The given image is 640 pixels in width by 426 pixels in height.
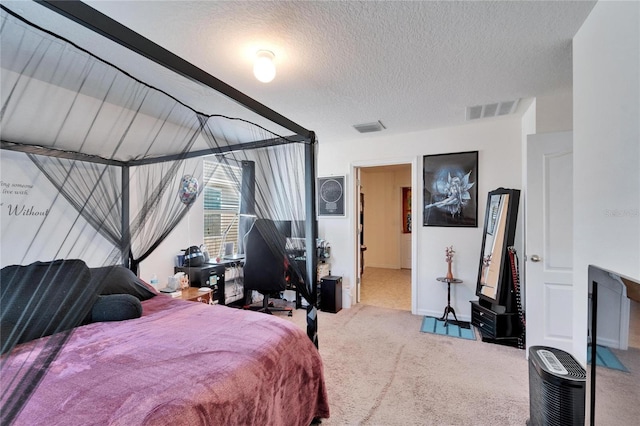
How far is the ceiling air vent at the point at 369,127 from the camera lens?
3.73 m

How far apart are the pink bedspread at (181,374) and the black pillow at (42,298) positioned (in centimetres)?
5

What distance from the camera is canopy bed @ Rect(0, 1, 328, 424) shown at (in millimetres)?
959

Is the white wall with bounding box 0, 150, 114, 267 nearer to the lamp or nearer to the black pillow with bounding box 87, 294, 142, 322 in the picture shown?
the black pillow with bounding box 87, 294, 142, 322

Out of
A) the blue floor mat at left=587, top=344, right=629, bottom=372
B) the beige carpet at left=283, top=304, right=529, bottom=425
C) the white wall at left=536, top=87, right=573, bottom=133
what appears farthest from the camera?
the white wall at left=536, top=87, right=573, bottom=133

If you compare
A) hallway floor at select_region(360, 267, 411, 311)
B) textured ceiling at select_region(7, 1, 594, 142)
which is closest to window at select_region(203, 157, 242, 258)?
textured ceiling at select_region(7, 1, 594, 142)

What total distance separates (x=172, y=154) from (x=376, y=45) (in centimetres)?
160

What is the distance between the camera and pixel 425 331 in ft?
11.3

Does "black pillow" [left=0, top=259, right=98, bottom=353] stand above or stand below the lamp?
below

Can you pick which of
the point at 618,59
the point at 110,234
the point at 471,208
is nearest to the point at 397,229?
the point at 471,208

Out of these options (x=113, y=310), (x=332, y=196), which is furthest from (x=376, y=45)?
(x=332, y=196)

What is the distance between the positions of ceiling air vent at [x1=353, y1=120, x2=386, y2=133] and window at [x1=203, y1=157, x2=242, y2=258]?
6.40 ft

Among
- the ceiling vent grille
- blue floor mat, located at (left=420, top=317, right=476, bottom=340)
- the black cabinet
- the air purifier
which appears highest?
the ceiling vent grille

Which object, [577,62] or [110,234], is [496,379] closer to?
[577,62]

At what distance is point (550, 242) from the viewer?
104 inches
